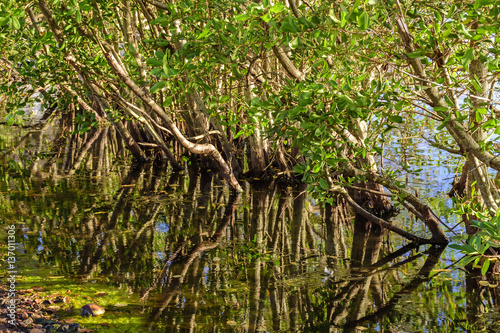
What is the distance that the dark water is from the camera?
459cm

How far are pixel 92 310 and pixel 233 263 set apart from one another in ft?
6.50

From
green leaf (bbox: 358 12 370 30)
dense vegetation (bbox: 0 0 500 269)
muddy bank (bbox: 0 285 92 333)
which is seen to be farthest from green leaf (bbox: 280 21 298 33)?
muddy bank (bbox: 0 285 92 333)

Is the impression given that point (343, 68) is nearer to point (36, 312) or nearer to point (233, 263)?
point (233, 263)

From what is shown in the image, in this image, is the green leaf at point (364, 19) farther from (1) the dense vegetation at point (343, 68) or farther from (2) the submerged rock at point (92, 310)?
(2) the submerged rock at point (92, 310)

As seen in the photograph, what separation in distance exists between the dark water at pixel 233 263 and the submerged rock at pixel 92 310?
0.29ft

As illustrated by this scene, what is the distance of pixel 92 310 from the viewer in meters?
4.44

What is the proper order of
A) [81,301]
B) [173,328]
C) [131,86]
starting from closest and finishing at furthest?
[173,328] < [81,301] < [131,86]

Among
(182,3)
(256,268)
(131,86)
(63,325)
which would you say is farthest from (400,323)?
(131,86)

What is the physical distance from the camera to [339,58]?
4.89m

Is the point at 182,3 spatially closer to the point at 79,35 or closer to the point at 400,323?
the point at 79,35

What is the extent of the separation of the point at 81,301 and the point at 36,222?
3.29 meters

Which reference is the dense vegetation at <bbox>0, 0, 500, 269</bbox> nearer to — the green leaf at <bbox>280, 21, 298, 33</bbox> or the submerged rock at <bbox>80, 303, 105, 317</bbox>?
the green leaf at <bbox>280, 21, 298, 33</bbox>

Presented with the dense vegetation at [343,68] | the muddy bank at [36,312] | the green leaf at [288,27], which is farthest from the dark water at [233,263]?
the green leaf at [288,27]

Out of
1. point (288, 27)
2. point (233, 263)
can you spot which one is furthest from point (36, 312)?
point (288, 27)
